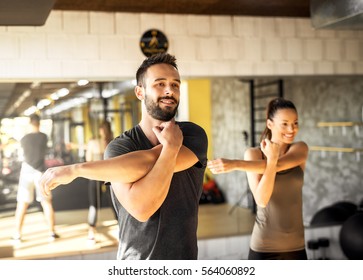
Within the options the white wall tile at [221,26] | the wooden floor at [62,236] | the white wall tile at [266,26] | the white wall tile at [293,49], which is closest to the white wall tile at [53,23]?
the white wall tile at [221,26]

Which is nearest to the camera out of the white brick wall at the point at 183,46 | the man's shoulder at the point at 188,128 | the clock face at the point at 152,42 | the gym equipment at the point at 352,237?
the man's shoulder at the point at 188,128

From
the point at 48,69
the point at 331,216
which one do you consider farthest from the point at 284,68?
the point at 48,69

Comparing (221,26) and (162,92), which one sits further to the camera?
(221,26)

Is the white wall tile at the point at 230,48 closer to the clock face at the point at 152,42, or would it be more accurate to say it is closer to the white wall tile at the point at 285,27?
the white wall tile at the point at 285,27

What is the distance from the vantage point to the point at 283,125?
3303mm

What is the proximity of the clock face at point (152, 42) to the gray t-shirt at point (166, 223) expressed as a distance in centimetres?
299

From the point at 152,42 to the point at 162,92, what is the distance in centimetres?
303

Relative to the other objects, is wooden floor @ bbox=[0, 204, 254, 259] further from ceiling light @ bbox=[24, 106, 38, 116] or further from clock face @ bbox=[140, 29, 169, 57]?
clock face @ bbox=[140, 29, 169, 57]

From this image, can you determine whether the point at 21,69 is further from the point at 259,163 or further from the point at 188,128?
the point at 188,128

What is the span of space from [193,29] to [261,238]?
2710 millimetres

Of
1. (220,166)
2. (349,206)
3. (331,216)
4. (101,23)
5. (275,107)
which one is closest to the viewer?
(220,166)

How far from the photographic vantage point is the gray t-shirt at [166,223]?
6.86ft

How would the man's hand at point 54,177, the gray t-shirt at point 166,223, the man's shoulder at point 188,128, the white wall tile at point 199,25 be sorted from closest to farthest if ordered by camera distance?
1. the man's hand at point 54,177
2. the gray t-shirt at point 166,223
3. the man's shoulder at point 188,128
4. the white wall tile at point 199,25
